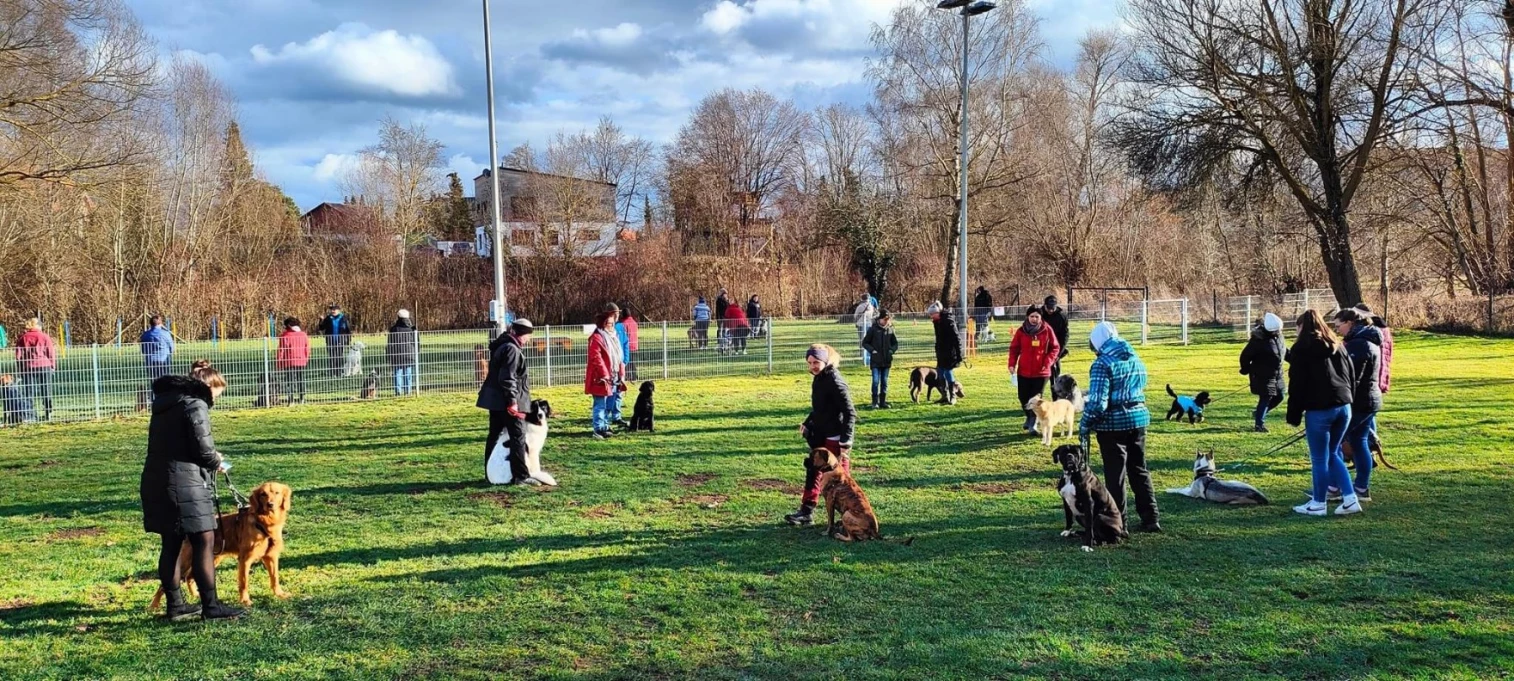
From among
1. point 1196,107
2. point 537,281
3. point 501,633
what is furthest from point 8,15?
point 537,281

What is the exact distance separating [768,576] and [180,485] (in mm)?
3331

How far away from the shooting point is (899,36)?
3247cm

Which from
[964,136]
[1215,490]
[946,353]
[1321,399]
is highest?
[964,136]

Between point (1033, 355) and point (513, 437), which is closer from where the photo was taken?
point (513, 437)

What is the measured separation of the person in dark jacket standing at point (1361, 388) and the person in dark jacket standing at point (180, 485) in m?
7.91

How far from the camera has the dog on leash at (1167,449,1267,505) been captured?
7.18 m

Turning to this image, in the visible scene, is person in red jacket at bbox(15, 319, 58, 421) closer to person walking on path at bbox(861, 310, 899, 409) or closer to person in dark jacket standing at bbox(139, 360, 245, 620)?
person in dark jacket standing at bbox(139, 360, 245, 620)

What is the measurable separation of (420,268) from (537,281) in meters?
4.94

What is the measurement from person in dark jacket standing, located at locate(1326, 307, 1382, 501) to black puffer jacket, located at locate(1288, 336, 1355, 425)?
529 mm

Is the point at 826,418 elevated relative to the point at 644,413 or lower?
elevated

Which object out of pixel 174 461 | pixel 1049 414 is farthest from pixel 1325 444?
pixel 174 461

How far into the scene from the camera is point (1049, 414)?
999 centimetres

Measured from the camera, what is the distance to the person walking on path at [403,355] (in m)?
15.5

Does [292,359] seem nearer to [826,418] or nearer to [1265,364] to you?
[826,418]
